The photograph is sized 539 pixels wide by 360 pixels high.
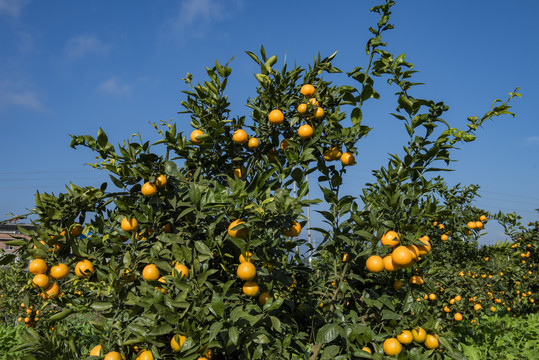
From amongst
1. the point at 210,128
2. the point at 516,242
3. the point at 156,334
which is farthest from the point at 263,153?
the point at 516,242

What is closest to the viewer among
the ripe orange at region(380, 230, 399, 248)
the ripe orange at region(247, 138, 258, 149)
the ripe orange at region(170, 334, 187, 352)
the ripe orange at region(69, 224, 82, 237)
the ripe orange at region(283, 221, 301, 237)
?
the ripe orange at region(170, 334, 187, 352)

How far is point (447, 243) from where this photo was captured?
6.91 meters

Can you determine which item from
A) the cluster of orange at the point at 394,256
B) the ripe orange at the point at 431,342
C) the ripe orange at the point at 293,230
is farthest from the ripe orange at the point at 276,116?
the ripe orange at the point at 431,342

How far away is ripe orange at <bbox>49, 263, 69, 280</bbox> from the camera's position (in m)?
2.14

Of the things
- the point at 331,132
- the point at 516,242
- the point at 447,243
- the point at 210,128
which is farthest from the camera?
the point at 516,242

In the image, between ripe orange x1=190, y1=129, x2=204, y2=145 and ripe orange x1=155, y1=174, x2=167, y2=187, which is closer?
ripe orange x1=155, y1=174, x2=167, y2=187

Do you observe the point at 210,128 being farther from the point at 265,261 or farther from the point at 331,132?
the point at 265,261

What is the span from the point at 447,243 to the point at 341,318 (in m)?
5.67

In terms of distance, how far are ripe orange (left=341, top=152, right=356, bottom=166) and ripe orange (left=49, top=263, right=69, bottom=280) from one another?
1790 mm

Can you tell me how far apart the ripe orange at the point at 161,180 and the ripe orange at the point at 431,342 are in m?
1.71

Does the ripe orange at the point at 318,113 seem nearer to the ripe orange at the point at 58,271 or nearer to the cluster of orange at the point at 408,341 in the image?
the cluster of orange at the point at 408,341

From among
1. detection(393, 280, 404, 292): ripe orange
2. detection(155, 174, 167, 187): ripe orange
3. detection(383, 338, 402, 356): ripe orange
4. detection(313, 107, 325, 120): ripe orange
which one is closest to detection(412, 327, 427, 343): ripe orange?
detection(383, 338, 402, 356): ripe orange

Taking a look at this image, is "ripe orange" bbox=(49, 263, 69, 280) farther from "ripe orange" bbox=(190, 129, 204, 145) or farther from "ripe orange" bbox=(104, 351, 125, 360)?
"ripe orange" bbox=(190, 129, 204, 145)

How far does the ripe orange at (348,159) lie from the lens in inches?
90.7
